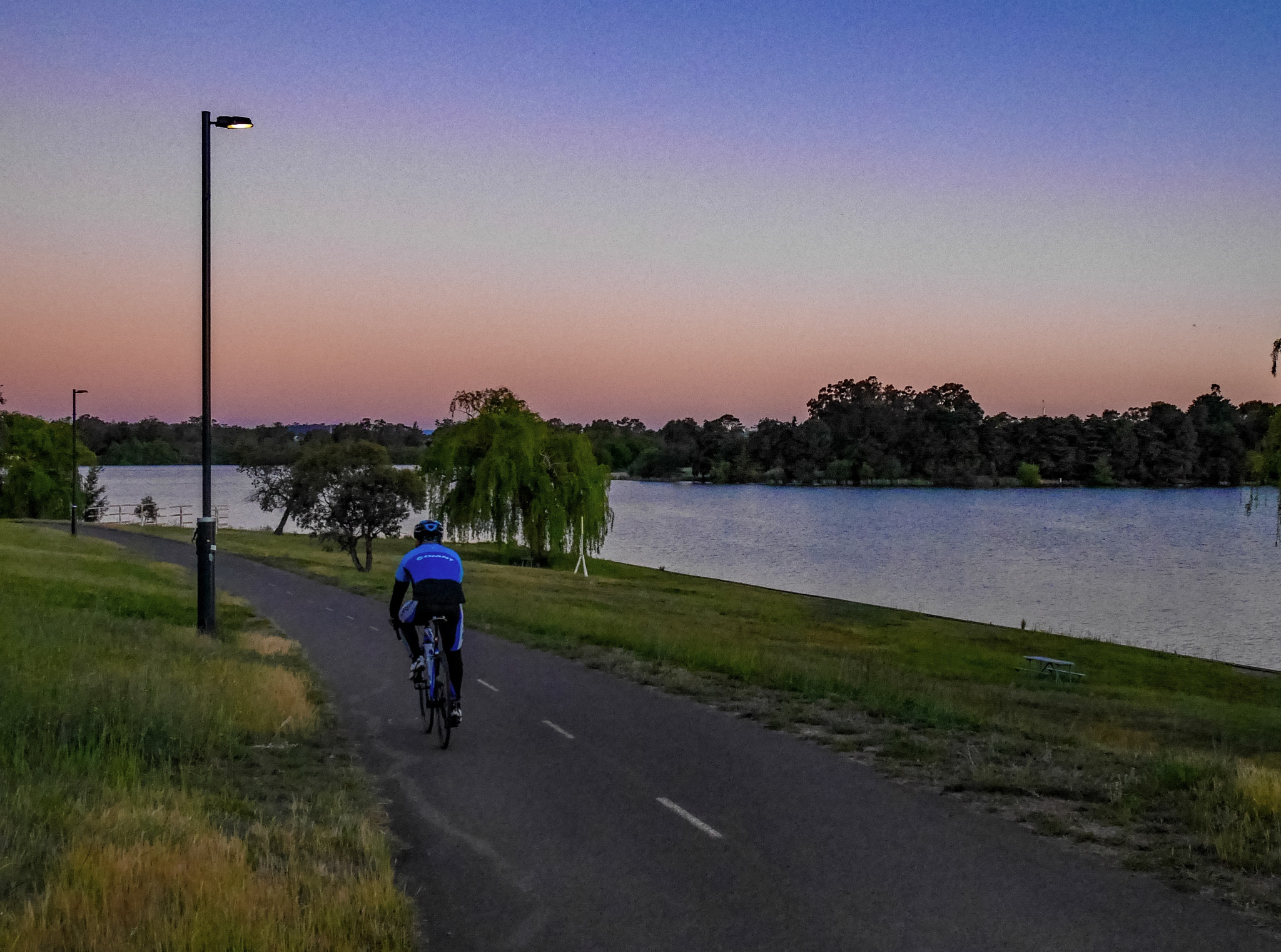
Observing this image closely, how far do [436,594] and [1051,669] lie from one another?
23.6 metres

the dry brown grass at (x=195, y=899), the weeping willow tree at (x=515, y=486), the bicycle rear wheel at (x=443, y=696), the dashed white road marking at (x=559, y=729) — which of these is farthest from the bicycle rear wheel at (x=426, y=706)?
the weeping willow tree at (x=515, y=486)

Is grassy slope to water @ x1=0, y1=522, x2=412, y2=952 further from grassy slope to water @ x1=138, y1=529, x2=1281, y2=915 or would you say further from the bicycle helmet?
grassy slope to water @ x1=138, y1=529, x2=1281, y2=915

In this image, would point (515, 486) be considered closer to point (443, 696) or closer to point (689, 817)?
point (443, 696)

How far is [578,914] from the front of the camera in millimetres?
5977

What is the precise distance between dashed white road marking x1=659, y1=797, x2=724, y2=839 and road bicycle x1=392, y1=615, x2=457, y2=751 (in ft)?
9.45

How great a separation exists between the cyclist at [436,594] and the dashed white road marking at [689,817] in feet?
9.54

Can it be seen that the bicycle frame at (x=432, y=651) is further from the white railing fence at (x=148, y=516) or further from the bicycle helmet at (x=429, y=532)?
the white railing fence at (x=148, y=516)

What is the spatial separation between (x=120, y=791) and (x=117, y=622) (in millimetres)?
12252

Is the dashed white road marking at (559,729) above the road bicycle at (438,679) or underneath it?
underneath

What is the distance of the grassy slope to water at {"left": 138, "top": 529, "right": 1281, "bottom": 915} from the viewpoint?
7.72 meters

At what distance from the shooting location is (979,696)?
19.8 m

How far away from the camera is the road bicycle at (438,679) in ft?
34.6

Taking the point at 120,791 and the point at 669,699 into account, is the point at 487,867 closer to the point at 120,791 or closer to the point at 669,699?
the point at 120,791

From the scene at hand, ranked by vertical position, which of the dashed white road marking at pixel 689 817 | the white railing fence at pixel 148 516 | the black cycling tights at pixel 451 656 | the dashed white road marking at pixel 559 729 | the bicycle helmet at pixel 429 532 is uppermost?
the bicycle helmet at pixel 429 532
